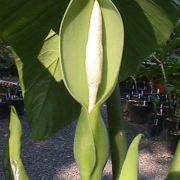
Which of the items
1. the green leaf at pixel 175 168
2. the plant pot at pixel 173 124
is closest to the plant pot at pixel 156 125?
the plant pot at pixel 173 124

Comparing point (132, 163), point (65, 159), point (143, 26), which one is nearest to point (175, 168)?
point (132, 163)

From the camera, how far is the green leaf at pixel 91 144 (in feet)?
0.78

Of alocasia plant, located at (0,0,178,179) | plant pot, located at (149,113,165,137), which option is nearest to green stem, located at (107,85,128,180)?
alocasia plant, located at (0,0,178,179)

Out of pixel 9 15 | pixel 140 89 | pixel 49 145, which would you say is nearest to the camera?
pixel 9 15

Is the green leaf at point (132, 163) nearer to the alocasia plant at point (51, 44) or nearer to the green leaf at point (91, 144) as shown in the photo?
the green leaf at point (91, 144)

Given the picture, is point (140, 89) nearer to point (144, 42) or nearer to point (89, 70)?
point (144, 42)

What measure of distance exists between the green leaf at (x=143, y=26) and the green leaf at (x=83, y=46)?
0.91 feet

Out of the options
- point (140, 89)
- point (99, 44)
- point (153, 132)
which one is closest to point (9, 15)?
point (99, 44)

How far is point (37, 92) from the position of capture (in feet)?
1.90

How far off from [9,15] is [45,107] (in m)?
0.16

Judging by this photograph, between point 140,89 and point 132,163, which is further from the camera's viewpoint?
point 140,89

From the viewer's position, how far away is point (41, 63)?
58 cm

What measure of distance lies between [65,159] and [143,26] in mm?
1691

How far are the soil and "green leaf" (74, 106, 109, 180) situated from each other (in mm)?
1670
